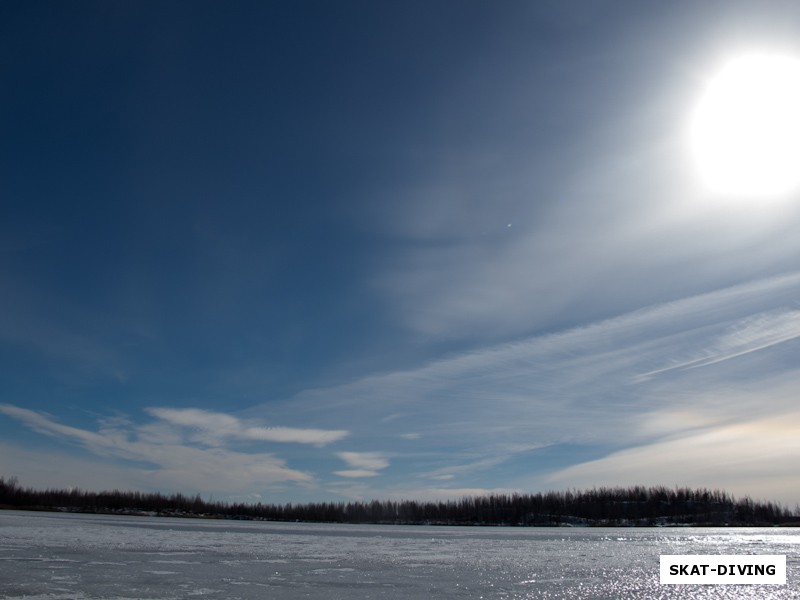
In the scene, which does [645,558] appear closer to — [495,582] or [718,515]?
[495,582]

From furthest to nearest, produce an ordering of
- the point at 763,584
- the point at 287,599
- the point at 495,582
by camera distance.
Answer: the point at 763,584
the point at 495,582
the point at 287,599

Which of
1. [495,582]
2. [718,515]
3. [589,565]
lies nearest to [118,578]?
[495,582]

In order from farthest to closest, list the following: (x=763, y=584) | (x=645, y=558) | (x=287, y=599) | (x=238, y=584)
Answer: (x=645, y=558) < (x=763, y=584) < (x=238, y=584) < (x=287, y=599)

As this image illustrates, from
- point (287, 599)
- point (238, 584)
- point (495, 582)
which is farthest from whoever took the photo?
point (495, 582)

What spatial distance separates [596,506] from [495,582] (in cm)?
12305

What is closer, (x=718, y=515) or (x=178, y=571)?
(x=178, y=571)

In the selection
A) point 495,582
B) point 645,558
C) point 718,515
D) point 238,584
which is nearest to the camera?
point 238,584

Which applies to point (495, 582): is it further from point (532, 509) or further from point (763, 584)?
point (532, 509)

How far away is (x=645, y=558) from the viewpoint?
2888cm

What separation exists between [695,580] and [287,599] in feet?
45.1

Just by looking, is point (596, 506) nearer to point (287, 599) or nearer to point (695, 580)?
point (695, 580)

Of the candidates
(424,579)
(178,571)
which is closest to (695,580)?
(424,579)

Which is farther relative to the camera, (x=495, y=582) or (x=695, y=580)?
(x=695, y=580)

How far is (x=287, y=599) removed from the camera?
13.8 meters
